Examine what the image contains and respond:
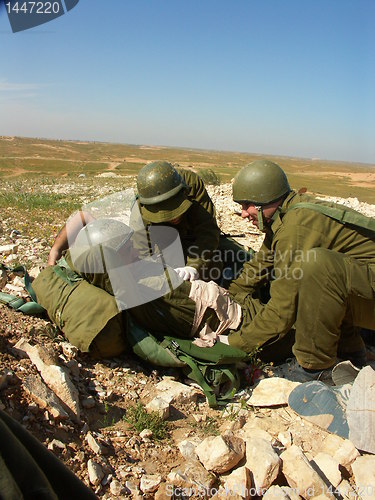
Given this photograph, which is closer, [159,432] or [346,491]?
[346,491]

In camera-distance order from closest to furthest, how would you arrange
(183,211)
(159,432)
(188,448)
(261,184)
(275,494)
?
(275,494) → (188,448) → (159,432) → (261,184) → (183,211)

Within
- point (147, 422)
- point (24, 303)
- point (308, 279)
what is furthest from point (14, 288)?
point (308, 279)

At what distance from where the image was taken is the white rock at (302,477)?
226 centimetres

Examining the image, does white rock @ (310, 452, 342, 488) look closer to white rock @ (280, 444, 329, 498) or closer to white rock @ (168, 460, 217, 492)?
white rock @ (280, 444, 329, 498)

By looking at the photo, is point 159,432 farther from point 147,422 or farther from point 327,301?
point 327,301

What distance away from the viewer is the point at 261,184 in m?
3.56

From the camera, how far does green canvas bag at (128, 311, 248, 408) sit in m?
3.25

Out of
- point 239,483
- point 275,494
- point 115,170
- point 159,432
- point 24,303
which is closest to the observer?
point 275,494

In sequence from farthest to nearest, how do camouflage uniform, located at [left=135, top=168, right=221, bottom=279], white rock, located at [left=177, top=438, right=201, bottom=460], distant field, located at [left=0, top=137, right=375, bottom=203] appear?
distant field, located at [left=0, top=137, right=375, bottom=203], camouflage uniform, located at [left=135, top=168, right=221, bottom=279], white rock, located at [left=177, top=438, right=201, bottom=460]

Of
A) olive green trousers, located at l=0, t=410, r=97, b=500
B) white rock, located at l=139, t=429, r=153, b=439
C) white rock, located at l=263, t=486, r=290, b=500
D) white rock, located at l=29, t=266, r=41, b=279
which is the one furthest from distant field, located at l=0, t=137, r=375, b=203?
olive green trousers, located at l=0, t=410, r=97, b=500

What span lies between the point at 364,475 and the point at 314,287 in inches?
50.4

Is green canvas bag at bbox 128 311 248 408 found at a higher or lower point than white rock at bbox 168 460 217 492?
higher

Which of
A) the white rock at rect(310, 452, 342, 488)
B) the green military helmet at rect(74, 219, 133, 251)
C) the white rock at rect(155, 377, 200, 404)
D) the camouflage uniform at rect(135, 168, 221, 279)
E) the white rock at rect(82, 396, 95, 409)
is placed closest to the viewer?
the white rock at rect(310, 452, 342, 488)

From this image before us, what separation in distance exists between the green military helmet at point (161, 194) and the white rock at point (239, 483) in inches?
97.1
